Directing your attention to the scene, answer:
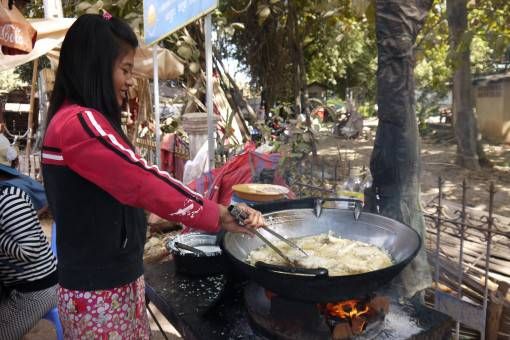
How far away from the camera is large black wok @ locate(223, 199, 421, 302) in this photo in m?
1.33

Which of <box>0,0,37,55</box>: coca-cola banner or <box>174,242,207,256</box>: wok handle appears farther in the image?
<box>0,0,37,55</box>: coca-cola banner

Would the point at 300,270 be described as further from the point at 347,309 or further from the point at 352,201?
the point at 352,201

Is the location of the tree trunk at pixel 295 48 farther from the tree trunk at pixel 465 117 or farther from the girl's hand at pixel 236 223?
the girl's hand at pixel 236 223

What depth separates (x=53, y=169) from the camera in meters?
1.43

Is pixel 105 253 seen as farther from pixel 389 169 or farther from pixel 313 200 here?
pixel 389 169

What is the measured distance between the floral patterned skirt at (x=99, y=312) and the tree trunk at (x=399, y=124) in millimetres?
1421

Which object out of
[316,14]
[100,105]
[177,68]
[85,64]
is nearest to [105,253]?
[100,105]

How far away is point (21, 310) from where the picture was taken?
8.00 feet

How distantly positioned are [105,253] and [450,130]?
801 inches

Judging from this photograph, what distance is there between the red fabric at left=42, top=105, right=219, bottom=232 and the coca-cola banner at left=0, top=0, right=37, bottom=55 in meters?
2.52

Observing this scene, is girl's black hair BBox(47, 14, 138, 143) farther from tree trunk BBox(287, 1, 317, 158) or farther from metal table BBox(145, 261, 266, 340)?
tree trunk BBox(287, 1, 317, 158)

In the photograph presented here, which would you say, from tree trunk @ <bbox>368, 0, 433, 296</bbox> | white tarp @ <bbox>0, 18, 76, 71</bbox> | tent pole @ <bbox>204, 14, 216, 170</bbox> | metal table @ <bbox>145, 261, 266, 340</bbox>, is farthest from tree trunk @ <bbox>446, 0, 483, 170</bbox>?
metal table @ <bbox>145, 261, 266, 340</bbox>

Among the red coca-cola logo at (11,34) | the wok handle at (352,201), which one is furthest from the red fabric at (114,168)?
the red coca-cola logo at (11,34)

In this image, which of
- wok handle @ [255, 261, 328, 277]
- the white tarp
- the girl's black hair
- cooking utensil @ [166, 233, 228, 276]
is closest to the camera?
wok handle @ [255, 261, 328, 277]
